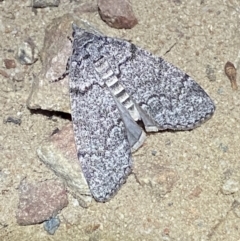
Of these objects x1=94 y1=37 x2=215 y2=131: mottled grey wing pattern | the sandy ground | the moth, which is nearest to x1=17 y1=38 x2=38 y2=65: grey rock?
the sandy ground

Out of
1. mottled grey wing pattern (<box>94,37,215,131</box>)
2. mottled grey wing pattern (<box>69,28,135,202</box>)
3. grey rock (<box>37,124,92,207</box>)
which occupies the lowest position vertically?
grey rock (<box>37,124,92,207</box>)

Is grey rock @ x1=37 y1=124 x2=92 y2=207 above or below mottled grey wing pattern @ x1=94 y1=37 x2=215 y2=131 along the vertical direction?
below

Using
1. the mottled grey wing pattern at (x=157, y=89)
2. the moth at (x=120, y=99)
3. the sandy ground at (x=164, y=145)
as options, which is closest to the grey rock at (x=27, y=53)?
the sandy ground at (x=164, y=145)

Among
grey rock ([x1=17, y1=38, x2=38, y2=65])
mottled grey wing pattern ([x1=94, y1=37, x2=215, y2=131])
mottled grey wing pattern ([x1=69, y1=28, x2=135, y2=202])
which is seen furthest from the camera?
grey rock ([x1=17, y1=38, x2=38, y2=65])

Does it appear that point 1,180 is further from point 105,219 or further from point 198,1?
point 198,1

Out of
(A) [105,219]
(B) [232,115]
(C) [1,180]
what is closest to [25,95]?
(C) [1,180]

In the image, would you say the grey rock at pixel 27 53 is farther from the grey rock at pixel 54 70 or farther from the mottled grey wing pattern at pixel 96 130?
the mottled grey wing pattern at pixel 96 130

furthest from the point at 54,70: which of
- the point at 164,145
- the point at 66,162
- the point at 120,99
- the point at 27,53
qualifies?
the point at 164,145

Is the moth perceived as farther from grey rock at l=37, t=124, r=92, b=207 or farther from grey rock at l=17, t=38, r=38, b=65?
grey rock at l=17, t=38, r=38, b=65
